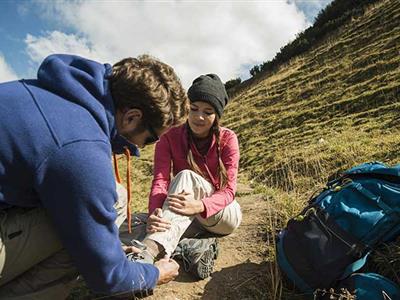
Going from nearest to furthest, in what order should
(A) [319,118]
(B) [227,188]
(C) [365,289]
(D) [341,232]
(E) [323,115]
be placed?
1. (C) [365,289]
2. (D) [341,232]
3. (B) [227,188]
4. (A) [319,118]
5. (E) [323,115]

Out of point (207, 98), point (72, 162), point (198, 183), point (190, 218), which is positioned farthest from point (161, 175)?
point (72, 162)

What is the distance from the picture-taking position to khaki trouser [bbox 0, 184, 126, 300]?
2.28 meters

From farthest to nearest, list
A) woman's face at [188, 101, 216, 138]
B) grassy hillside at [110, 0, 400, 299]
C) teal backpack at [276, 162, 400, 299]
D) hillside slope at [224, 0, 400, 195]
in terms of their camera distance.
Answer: hillside slope at [224, 0, 400, 195], grassy hillside at [110, 0, 400, 299], woman's face at [188, 101, 216, 138], teal backpack at [276, 162, 400, 299]

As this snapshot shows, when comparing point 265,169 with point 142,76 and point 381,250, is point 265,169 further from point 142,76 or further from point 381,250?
point 142,76

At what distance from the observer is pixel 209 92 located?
158 inches

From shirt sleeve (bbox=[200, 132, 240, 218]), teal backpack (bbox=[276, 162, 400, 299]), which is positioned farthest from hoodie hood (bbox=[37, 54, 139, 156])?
teal backpack (bbox=[276, 162, 400, 299])

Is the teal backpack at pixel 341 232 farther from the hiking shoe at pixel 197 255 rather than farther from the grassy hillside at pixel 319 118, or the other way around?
the hiking shoe at pixel 197 255

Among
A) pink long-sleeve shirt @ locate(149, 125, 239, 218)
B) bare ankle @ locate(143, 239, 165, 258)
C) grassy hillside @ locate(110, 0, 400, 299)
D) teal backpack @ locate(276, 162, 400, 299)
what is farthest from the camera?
grassy hillside @ locate(110, 0, 400, 299)

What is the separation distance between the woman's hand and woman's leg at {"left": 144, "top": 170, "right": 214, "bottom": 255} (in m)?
0.05

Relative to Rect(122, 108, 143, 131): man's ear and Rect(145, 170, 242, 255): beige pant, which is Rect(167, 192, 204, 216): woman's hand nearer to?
Rect(145, 170, 242, 255): beige pant

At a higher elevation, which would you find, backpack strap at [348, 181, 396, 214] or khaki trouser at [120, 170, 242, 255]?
khaki trouser at [120, 170, 242, 255]

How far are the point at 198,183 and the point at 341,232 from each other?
128 cm

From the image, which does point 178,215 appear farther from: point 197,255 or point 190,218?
point 197,255

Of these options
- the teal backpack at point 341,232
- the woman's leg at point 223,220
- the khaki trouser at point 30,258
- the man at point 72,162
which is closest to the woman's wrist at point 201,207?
the woman's leg at point 223,220
